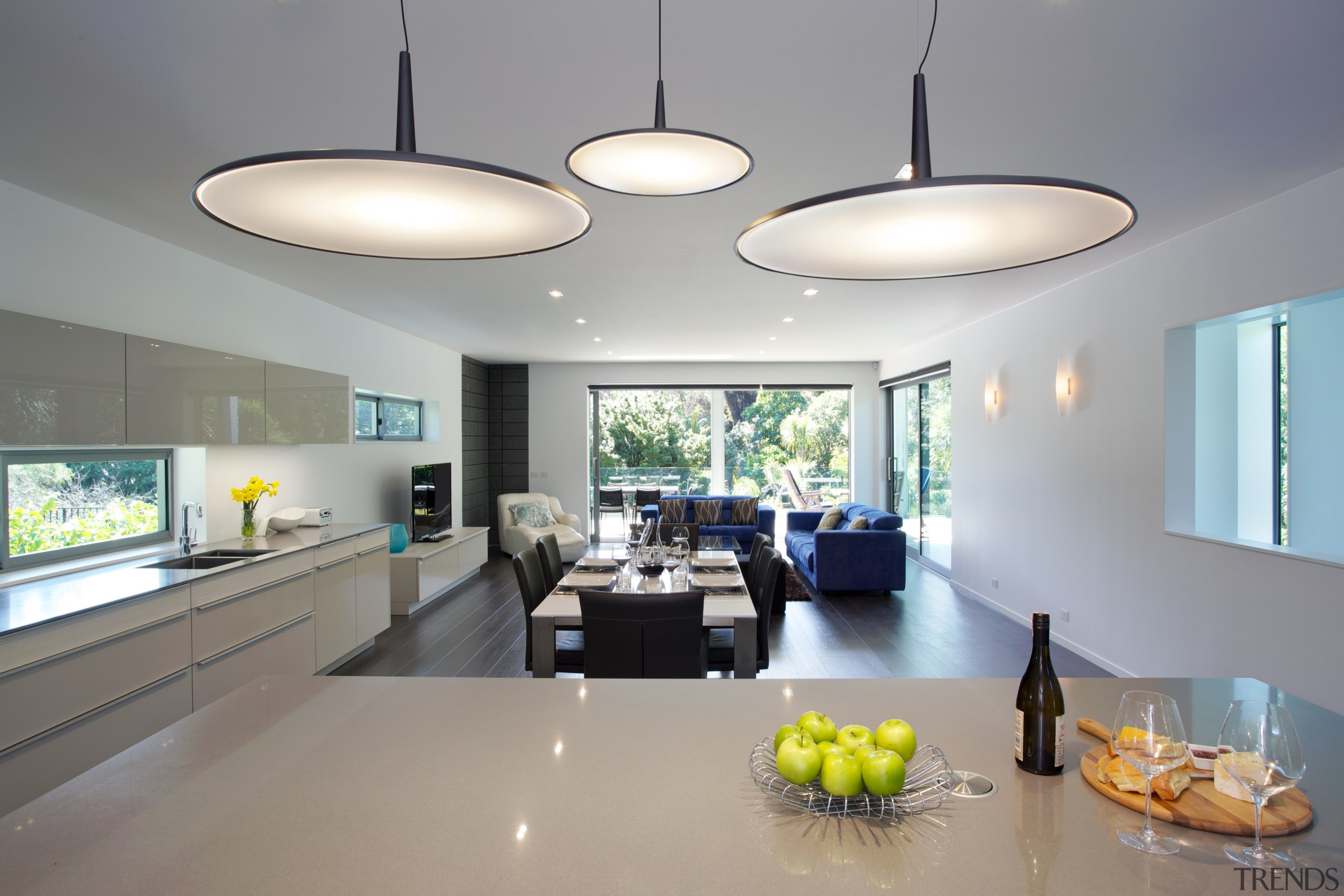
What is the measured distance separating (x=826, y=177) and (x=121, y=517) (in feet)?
12.6

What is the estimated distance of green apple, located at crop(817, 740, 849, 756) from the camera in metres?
1.04

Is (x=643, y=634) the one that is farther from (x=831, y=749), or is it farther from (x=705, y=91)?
(x=705, y=91)

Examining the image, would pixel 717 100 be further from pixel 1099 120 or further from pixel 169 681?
pixel 169 681

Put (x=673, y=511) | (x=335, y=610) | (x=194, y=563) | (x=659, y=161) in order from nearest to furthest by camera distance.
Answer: (x=659, y=161) < (x=194, y=563) < (x=335, y=610) < (x=673, y=511)

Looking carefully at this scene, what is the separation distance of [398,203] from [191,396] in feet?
9.95

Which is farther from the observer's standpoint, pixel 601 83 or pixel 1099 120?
A: pixel 1099 120

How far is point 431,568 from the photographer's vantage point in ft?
19.7

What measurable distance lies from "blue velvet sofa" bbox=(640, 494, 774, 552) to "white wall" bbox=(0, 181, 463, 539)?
3.35 m

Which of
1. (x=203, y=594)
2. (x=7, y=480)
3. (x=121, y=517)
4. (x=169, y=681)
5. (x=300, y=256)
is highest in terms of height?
(x=300, y=256)

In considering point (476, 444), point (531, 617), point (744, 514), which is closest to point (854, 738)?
point (531, 617)

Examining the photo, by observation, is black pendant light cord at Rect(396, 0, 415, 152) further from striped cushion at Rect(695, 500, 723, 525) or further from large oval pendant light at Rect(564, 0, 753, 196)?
striped cushion at Rect(695, 500, 723, 525)

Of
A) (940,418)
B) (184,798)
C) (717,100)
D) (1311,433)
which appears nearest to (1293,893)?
(184,798)

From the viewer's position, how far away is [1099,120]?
2.29m

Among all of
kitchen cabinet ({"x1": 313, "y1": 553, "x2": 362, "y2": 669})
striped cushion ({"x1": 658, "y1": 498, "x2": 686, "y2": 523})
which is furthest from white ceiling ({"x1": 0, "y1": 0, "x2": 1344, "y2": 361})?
striped cushion ({"x1": 658, "y1": 498, "x2": 686, "y2": 523})
